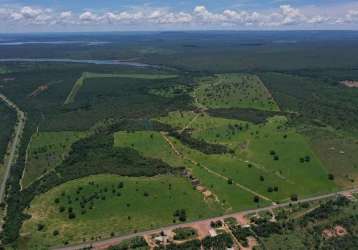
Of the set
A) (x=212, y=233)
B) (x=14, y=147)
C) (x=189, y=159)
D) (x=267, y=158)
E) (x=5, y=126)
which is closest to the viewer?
(x=212, y=233)

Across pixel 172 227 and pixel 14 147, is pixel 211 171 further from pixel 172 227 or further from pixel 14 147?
pixel 14 147

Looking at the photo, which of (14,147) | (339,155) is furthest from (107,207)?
(339,155)

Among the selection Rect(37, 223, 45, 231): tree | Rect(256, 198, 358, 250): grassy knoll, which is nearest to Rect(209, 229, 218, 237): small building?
Rect(256, 198, 358, 250): grassy knoll

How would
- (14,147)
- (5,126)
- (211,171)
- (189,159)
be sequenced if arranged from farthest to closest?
(5,126) < (14,147) < (189,159) < (211,171)

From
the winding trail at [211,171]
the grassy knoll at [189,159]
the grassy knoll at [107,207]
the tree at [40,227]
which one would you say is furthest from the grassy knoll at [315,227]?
the tree at [40,227]

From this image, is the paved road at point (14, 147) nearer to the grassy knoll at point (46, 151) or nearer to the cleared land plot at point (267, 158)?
the grassy knoll at point (46, 151)
